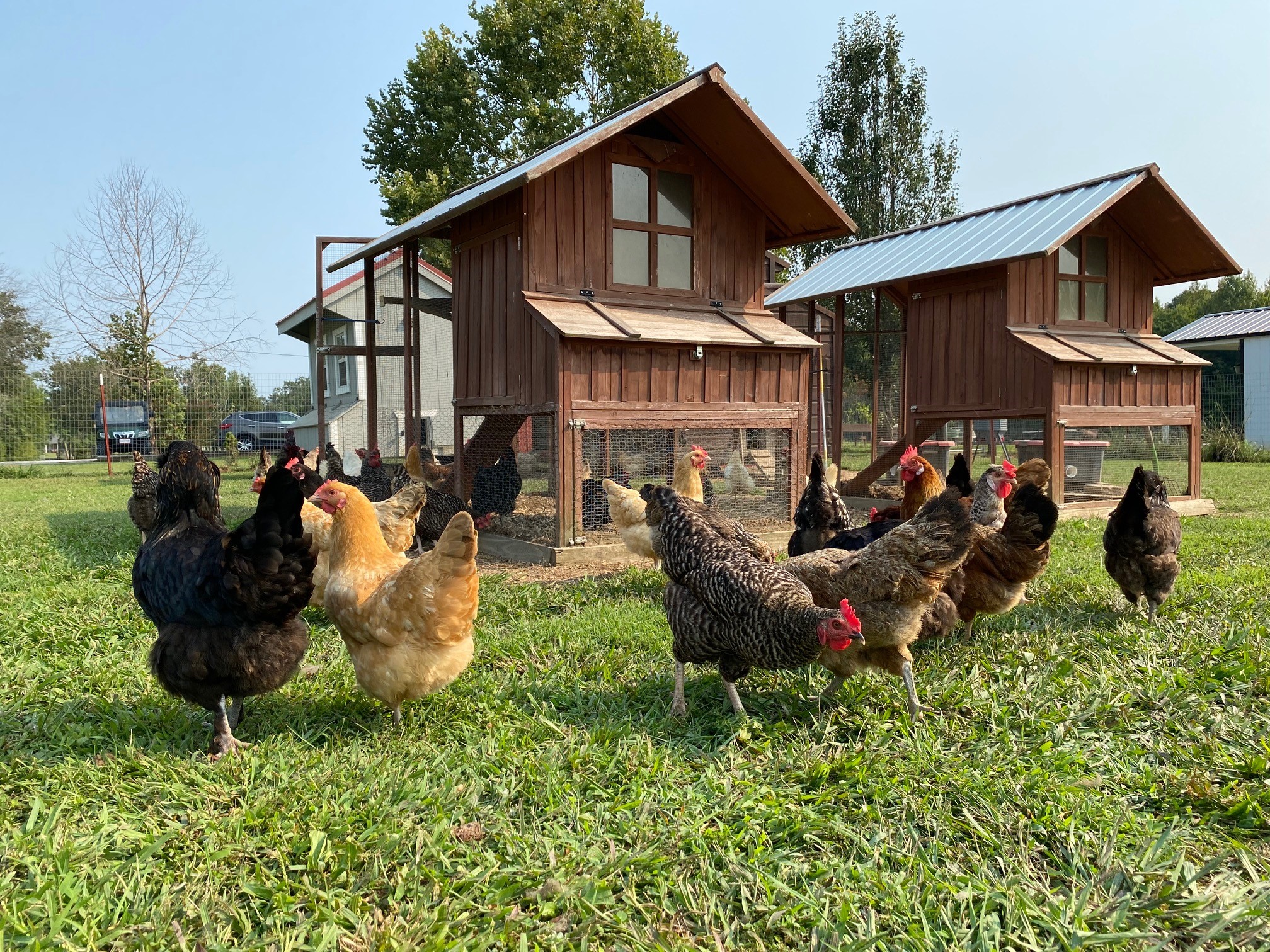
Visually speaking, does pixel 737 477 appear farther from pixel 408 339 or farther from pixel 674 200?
pixel 408 339

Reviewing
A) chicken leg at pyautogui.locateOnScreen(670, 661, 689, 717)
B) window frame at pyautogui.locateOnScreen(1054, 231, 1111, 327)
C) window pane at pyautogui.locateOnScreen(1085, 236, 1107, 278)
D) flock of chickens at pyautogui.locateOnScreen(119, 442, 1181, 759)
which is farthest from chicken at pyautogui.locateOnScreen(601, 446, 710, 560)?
window pane at pyautogui.locateOnScreen(1085, 236, 1107, 278)

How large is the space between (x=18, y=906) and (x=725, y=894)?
6.61ft

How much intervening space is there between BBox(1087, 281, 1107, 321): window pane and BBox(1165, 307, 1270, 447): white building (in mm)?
17171

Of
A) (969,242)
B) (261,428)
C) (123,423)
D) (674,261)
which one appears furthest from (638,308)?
(261,428)

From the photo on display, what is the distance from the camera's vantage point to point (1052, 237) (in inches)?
384

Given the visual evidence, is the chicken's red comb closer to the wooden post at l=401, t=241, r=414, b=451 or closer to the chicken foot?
the chicken foot

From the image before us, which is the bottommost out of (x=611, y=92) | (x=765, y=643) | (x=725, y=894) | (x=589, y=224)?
(x=725, y=894)

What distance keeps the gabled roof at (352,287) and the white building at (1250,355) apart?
2382cm

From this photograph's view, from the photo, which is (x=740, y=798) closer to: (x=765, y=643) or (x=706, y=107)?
(x=765, y=643)

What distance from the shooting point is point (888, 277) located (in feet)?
37.3

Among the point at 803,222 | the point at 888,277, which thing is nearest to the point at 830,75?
the point at 888,277

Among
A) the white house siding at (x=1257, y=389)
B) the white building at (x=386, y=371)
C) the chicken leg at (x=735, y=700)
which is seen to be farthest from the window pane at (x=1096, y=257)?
the white house siding at (x=1257, y=389)

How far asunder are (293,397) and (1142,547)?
71.0ft

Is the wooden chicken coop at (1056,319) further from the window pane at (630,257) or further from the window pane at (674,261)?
the window pane at (630,257)
